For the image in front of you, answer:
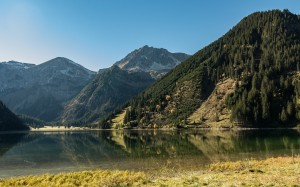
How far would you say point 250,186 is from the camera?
27297 mm

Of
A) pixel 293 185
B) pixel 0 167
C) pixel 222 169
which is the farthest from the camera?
pixel 0 167

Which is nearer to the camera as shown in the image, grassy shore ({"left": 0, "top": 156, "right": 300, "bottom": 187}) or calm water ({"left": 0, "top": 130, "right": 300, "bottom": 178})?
grassy shore ({"left": 0, "top": 156, "right": 300, "bottom": 187})

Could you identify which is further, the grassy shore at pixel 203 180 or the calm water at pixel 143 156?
the calm water at pixel 143 156

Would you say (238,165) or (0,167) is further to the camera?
(0,167)

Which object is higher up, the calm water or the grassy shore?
the grassy shore

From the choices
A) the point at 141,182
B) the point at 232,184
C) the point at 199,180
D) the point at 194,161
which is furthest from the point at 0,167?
the point at 232,184

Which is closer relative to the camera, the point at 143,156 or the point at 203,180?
the point at 203,180

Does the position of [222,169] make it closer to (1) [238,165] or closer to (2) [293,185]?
(1) [238,165]

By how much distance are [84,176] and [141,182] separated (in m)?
12.0

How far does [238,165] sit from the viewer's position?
4719cm

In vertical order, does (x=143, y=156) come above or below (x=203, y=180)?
below

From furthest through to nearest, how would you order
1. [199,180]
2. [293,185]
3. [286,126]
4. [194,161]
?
[286,126], [194,161], [199,180], [293,185]

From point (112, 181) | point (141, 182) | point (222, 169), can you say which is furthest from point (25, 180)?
point (222, 169)

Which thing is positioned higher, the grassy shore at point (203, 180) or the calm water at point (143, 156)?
the grassy shore at point (203, 180)
